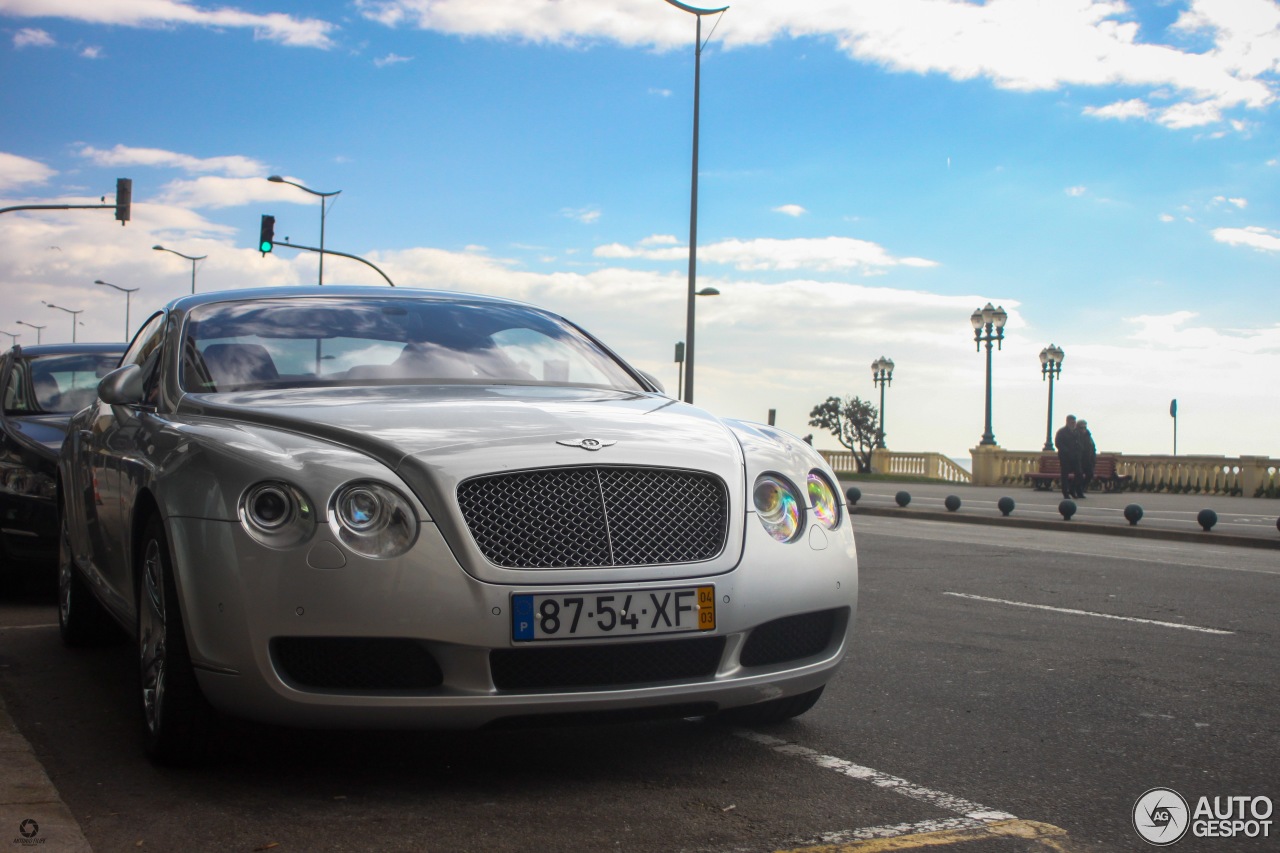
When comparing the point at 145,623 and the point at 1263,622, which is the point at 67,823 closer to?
the point at 145,623

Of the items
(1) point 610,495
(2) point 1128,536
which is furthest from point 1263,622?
(2) point 1128,536

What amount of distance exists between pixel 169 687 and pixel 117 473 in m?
1.28

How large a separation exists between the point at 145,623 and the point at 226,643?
790mm

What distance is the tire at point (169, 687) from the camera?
383 centimetres

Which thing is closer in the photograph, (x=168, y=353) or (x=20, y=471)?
(x=168, y=353)

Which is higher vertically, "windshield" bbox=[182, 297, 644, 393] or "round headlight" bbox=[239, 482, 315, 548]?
"windshield" bbox=[182, 297, 644, 393]

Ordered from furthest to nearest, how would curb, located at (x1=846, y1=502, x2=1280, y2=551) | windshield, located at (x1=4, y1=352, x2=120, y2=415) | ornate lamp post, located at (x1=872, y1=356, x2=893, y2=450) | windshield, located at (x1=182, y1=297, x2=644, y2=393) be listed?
ornate lamp post, located at (x1=872, y1=356, x2=893, y2=450), curb, located at (x1=846, y1=502, x2=1280, y2=551), windshield, located at (x1=4, y1=352, x2=120, y2=415), windshield, located at (x1=182, y1=297, x2=644, y2=393)

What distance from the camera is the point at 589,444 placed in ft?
12.7

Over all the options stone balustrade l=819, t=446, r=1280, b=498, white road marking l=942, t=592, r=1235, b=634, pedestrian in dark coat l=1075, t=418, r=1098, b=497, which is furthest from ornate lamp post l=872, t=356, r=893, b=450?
white road marking l=942, t=592, r=1235, b=634

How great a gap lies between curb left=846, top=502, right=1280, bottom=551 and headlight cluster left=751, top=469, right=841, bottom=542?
13.7 meters

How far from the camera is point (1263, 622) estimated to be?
7.90m

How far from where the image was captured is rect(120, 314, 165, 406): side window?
500 cm

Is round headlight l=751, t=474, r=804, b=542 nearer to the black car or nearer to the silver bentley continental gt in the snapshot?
the silver bentley continental gt

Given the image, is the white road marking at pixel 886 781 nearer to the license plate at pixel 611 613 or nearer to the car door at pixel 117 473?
the license plate at pixel 611 613
